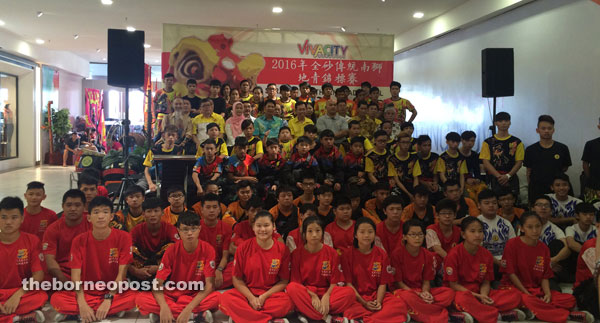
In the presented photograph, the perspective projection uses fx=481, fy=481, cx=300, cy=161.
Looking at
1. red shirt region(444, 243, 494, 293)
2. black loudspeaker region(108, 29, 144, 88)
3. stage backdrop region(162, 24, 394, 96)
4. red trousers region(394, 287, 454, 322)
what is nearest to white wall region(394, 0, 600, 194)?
stage backdrop region(162, 24, 394, 96)

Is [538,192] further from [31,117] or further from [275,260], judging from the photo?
[31,117]

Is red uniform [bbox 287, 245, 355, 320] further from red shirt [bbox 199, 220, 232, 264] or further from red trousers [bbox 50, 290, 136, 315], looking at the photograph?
red trousers [bbox 50, 290, 136, 315]

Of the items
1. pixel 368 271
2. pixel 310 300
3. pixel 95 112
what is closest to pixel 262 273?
pixel 310 300

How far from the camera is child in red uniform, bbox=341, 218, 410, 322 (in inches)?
127

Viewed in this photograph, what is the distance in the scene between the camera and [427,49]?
9781mm

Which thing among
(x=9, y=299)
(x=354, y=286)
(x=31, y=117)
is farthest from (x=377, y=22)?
(x=31, y=117)

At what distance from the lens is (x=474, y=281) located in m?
3.47

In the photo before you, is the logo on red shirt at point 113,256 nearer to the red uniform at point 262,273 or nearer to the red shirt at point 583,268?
the red uniform at point 262,273

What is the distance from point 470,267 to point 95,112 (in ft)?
48.3

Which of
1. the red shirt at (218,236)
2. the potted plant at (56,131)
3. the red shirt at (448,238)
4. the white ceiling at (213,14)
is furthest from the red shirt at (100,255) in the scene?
the potted plant at (56,131)

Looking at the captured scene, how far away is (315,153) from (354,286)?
211 cm

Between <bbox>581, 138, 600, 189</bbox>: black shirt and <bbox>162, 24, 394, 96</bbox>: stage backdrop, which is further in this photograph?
<bbox>162, 24, 394, 96</bbox>: stage backdrop

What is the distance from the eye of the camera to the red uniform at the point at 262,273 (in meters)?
3.16

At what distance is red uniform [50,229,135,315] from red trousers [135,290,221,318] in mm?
107
